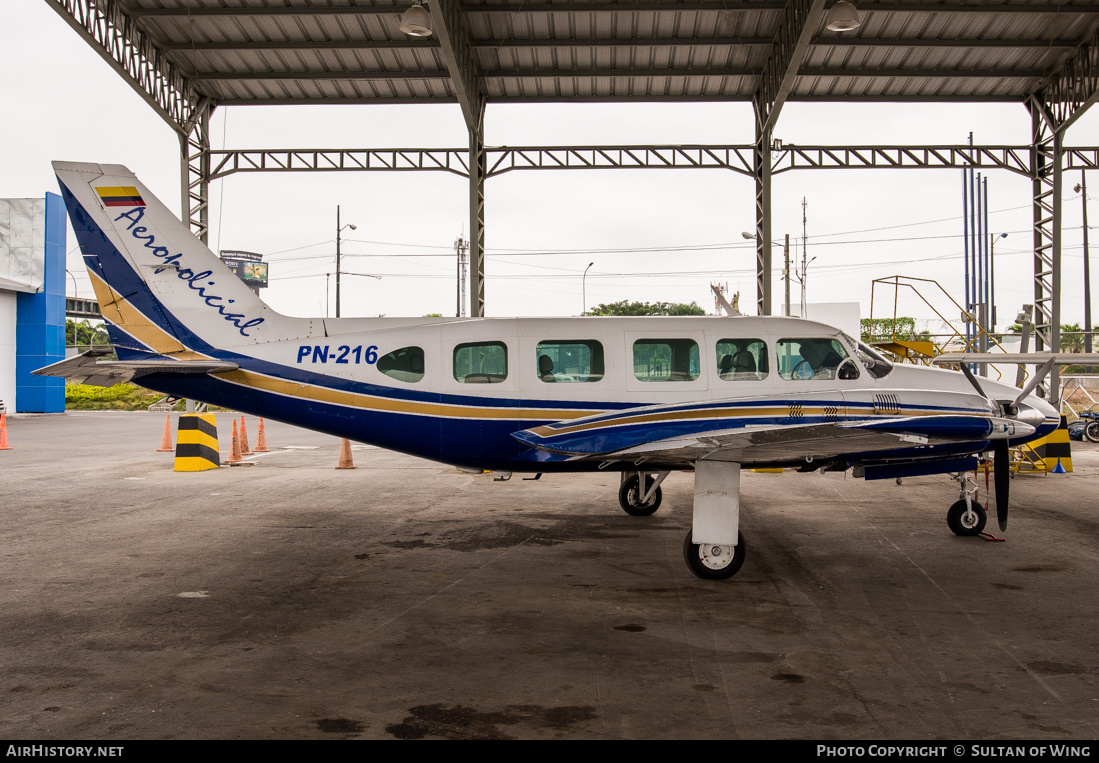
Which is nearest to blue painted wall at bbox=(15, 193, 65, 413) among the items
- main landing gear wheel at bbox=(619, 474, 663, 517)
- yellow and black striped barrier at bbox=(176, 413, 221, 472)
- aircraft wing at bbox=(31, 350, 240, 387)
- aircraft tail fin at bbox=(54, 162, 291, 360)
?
yellow and black striped barrier at bbox=(176, 413, 221, 472)

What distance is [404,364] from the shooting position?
928 centimetres

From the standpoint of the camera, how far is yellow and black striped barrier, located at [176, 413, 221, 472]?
16891mm

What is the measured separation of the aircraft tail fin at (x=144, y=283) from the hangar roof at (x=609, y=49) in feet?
32.9

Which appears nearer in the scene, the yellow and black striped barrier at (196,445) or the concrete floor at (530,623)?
the concrete floor at (530,623)

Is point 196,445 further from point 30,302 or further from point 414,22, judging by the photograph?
point 30,302

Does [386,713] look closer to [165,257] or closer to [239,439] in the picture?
[165,257]

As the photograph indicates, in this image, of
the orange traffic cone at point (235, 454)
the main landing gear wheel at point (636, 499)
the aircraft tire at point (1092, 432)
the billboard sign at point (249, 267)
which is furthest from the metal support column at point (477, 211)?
the billboard sign at point (249, 267)

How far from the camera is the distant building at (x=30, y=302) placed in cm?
3938

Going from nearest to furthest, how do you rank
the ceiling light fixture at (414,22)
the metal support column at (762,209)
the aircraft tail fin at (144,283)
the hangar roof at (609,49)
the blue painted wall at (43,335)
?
the aircraft tail fin at (144,283), the ceiling light fixture at (414,22), the hangar roof at (609,49), the metal support column at (762,209), the blue painted wall at (43,335)

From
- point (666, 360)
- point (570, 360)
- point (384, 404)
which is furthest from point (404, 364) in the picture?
point (666, 360)

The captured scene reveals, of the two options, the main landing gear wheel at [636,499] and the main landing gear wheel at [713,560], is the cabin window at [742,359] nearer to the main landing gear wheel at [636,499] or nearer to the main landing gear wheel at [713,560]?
the main landing gear wheel at [713,560]

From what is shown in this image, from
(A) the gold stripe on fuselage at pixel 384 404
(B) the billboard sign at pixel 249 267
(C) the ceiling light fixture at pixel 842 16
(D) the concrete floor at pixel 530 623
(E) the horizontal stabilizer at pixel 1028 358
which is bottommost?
(D) the concrete floor at pixel 530 623

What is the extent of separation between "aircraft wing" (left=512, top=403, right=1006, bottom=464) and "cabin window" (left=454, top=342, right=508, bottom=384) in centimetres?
77

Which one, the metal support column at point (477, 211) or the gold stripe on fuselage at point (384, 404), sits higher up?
the metal support column at point (477, 211)
